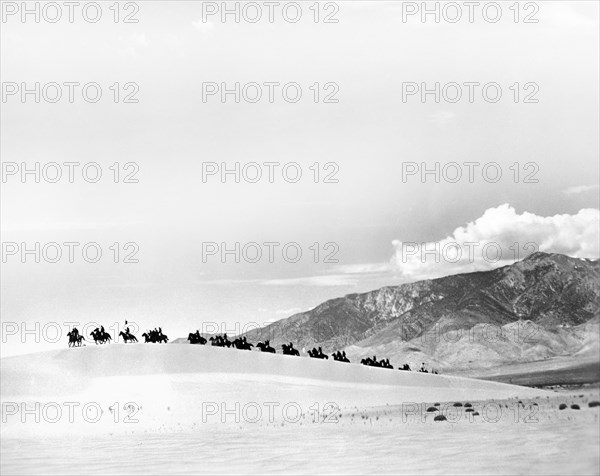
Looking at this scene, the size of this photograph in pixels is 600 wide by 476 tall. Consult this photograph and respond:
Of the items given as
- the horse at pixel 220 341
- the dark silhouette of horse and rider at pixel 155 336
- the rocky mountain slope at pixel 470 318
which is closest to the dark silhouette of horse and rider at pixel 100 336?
the dark silhouette of horse and rider at pixel 155 336

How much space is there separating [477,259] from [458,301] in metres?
2.98

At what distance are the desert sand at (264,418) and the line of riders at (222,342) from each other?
201 millimetres

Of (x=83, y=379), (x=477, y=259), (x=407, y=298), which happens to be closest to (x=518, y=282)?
(x=477, y=259)

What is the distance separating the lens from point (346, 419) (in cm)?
1923

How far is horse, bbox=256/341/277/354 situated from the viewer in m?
22.3

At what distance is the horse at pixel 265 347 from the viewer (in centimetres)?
2227

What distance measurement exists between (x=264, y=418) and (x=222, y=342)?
3723mm

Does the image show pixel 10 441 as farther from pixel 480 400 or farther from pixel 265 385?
pixel 480 400

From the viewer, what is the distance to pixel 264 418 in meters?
19.3

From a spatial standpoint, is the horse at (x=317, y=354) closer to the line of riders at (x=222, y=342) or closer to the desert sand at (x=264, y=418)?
the line of riders at (x=222, y=342)

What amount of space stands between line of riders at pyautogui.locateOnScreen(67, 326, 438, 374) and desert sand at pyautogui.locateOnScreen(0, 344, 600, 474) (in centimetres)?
20

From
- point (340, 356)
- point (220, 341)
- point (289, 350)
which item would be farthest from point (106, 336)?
point (340, 356)

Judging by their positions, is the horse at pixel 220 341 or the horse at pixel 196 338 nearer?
the horse at pixel 196 338

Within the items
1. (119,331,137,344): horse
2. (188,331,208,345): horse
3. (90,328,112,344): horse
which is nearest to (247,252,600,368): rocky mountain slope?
(188,331,208,345): horse
